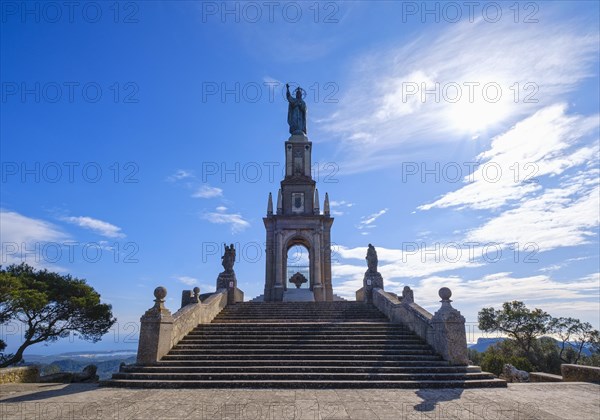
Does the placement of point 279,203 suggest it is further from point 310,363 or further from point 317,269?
point 310,363

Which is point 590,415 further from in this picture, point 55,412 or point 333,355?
point 55,412

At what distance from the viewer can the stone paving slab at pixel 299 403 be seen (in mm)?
6465

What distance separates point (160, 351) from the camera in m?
10.7

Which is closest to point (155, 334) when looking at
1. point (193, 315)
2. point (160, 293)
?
point (160, 293)

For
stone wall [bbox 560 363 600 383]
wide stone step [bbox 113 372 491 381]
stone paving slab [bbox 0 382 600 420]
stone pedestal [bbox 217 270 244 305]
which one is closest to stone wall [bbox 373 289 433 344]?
wide stone step [bbox 113 372 491 381]

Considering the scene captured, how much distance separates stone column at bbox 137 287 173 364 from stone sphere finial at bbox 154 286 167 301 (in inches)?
3.3

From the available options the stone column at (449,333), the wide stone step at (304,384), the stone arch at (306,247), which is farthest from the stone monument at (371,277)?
the wide stone step at (304,384)

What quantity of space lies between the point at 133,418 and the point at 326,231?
2204 centimetres

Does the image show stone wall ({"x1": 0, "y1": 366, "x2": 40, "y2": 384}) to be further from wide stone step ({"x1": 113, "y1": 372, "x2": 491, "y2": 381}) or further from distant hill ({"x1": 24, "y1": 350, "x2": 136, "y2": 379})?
wide stone step ({"x1": 113, "y1": 372, "x2": 491, "y2": 381})

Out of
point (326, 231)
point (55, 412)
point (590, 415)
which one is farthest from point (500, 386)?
point (326, 231)

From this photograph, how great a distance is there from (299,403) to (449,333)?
5.44 metres

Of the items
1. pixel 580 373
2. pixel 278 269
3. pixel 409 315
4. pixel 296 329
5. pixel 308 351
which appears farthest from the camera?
pixel 278 269

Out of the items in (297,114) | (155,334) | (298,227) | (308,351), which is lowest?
(308,351)

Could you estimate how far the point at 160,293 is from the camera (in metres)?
11.6
